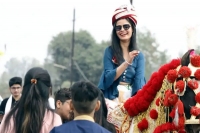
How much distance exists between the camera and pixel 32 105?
5074mm

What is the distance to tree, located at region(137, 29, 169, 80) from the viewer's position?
188 feet

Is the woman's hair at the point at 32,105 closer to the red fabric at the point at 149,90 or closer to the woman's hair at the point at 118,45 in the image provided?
the red fabric at the point at 149,90

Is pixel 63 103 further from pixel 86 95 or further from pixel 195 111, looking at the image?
pixel 86 95

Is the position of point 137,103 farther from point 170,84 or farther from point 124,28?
point 124,28

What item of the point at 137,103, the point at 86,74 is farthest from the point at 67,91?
A: the point at 86,74

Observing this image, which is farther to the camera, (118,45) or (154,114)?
(118,45)

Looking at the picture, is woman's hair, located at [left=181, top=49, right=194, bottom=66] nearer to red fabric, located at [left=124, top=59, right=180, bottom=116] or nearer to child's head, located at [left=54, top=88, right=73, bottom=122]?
red fabric, located at [left=124, top=59, right=180, bottom=116]

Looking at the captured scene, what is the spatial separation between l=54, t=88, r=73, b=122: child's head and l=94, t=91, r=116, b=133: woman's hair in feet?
1.57

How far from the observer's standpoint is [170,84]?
491cm

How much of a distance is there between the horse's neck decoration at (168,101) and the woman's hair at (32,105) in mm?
850

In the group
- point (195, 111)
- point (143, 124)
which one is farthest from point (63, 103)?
point (195, 111)

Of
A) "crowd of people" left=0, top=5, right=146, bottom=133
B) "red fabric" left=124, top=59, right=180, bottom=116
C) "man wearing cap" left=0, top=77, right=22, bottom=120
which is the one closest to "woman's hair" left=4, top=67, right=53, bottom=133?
"crowd of people" left=0, top=5, right=146, bottom=133

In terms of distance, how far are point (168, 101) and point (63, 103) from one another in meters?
1.60

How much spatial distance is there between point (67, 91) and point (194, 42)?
1.65 meters
